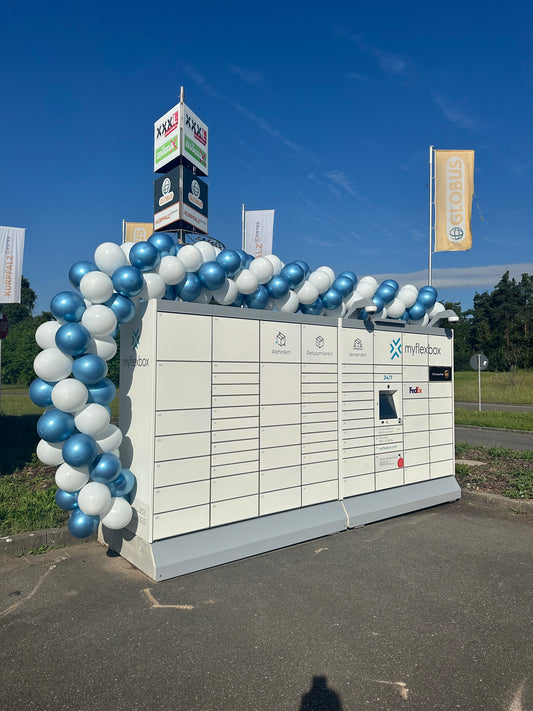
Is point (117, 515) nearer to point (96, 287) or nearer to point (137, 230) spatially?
point (96, 287)

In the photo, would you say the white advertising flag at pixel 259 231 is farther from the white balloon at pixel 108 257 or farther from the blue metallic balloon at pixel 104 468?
the blue metallic balloon at pixel 104 468

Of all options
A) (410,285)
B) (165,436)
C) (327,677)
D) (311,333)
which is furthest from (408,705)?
(410,285)

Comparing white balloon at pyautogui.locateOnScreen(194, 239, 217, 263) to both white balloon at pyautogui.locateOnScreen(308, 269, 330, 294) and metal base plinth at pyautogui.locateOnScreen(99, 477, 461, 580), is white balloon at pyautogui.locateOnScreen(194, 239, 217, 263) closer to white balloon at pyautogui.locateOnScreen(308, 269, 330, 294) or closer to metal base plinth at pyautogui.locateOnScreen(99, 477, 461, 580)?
white balloon at pyautogui.locateOnScreen(308, 269, 330, 294)

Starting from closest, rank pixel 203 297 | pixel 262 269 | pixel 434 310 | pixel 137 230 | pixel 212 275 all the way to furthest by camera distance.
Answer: pixel 212 275 → pixel 203 297 → pixel 262 269 → pixel 434 310 → pixel 137 230

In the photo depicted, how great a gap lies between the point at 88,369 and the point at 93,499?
1290 mm

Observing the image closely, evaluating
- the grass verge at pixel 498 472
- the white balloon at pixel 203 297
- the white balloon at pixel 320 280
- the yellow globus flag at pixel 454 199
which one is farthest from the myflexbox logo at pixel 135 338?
the yellow globus flag at pixel 454 199

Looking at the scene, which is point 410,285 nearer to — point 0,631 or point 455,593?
point 455,593

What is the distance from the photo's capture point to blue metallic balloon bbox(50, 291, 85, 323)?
496cm

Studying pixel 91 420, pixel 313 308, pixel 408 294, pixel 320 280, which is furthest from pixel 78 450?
pixel 408 294

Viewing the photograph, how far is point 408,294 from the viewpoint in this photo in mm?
7684

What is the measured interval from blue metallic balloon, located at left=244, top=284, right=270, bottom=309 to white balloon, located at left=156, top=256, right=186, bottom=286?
1.06 metres

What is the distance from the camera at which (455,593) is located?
4676 mm

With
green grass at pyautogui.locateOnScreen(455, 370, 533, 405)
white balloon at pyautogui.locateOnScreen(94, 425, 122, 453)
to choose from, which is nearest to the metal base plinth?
white balloon at pyautogui.locateOnScreen(94, 425, 122, 453)

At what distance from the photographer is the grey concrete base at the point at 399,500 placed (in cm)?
672
